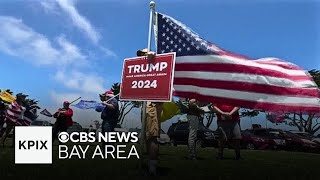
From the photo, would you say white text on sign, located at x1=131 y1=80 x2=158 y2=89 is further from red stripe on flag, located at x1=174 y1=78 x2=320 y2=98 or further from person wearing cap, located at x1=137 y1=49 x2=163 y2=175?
red stripe on flag, located at x1=174 y1=78 x2=320 y2=98

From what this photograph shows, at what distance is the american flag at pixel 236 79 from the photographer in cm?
648

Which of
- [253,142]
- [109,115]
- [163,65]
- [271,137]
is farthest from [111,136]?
[271,137]

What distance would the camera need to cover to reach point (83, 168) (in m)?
7.43

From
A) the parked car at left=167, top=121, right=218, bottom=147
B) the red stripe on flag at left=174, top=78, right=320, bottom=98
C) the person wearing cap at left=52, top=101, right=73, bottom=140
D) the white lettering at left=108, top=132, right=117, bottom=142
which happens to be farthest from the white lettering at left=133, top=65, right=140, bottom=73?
the parked car at left=167, top=121, right=218, bottom=147

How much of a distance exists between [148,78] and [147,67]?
0.54 feet

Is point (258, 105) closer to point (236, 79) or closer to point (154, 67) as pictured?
point (236, 79)

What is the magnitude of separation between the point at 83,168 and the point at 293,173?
3.18m

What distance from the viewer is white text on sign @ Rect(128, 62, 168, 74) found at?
22.1 feet

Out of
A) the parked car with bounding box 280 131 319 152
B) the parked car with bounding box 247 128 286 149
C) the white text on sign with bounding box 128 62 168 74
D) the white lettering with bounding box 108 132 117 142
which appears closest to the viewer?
the white text on sign with bounding box 128 62 168 74

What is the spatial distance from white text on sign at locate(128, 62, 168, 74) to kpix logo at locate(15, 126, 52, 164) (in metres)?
1.88

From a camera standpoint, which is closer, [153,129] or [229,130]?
[153,129]

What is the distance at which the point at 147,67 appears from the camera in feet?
22.7

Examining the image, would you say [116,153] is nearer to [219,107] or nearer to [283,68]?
[219,107]

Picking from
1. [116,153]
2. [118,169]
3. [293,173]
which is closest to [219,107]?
[116,153]
